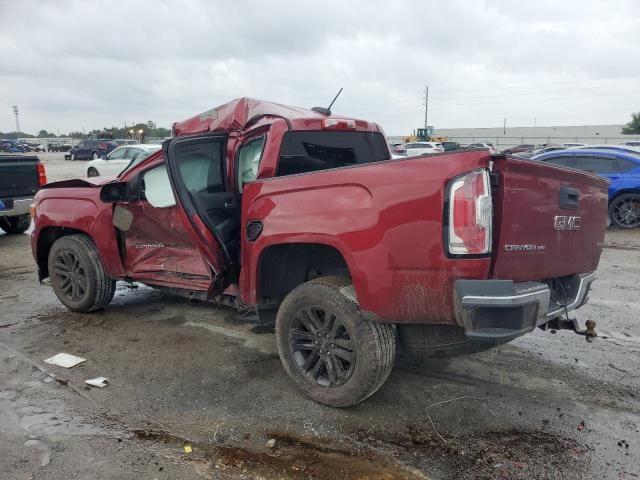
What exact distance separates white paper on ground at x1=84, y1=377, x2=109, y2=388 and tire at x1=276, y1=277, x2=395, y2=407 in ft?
4.56

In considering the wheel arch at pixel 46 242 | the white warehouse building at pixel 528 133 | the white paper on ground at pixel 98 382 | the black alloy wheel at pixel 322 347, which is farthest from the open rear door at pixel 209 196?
the white warehouse building at pixel 528 133

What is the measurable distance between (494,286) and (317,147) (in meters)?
2.18

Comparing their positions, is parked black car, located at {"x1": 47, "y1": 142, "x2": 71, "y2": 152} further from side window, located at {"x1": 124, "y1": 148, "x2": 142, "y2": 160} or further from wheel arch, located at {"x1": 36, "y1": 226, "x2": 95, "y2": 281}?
wheel arch, located at {"x1": 36, "y1": 226, "x2": 95, "y2": 281}

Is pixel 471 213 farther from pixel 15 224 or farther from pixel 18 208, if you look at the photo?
pixel 15 224

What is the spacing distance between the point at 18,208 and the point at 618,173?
11.9 metres

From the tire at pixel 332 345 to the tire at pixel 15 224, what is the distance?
924 cm

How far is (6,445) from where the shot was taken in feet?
10.2

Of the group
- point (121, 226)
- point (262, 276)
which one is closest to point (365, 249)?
point (262, 276)

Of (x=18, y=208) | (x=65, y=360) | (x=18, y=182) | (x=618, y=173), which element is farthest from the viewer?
(x=618, y=173)

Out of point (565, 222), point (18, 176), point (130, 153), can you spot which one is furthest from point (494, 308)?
point (130, 153)

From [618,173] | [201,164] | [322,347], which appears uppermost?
[201,164]

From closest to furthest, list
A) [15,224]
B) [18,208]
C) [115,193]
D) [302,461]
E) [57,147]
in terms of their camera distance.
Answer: [302,461]
[115,193]
[18,208]
[15,224]
[57,147]

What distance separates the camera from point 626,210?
11055 mm

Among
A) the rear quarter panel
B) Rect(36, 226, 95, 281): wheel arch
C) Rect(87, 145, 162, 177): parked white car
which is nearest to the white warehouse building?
Rect(87, 145, 162, 177): parked white car
